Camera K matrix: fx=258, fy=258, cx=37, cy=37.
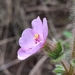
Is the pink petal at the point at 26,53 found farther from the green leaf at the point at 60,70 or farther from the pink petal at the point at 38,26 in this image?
the green leaf at the point at 60,70

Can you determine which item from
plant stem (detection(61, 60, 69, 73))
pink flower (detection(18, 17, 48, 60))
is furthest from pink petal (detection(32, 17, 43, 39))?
plant stem (detection(61, 60, 69, 73))

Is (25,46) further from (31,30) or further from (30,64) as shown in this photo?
(30,64)

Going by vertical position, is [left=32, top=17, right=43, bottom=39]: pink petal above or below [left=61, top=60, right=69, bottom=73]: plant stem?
above

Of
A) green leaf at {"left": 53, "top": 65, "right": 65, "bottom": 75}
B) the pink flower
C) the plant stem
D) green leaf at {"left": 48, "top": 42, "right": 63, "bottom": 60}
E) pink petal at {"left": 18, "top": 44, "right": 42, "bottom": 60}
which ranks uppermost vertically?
the pink flower

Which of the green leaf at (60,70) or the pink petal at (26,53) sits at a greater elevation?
the pink petal at (26,53)

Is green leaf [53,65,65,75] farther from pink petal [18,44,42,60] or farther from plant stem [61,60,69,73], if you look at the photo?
pink petal [18,44,42,60]

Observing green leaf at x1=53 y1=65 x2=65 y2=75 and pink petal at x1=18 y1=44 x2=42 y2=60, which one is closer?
pink petal at x1=18 y1=44 x2=42 y2=60

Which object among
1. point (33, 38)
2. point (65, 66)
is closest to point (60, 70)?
point (65, 66)

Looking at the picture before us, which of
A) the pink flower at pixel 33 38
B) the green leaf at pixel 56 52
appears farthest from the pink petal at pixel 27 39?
the green leaf at pixel 56 52
